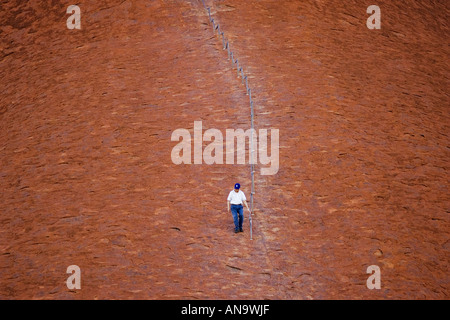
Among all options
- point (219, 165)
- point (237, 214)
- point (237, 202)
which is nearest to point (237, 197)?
point (237, 202)

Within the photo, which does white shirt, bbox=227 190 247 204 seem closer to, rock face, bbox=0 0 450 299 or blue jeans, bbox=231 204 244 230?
blue jeans, bbox=231 204 244 230

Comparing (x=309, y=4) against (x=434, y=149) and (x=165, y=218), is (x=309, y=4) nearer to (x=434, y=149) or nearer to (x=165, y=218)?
(x=434, y=149)

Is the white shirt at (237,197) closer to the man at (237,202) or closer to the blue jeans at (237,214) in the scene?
the man at (237,202)

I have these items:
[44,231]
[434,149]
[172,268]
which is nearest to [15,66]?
[44,231]

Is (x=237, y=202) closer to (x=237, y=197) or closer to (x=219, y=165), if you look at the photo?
(x=237, y=197)

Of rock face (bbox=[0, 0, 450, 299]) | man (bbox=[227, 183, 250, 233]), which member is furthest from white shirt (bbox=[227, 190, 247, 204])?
rock face (bbox=[0, 0, 450, 299])

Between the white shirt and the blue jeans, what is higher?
the white shirt
